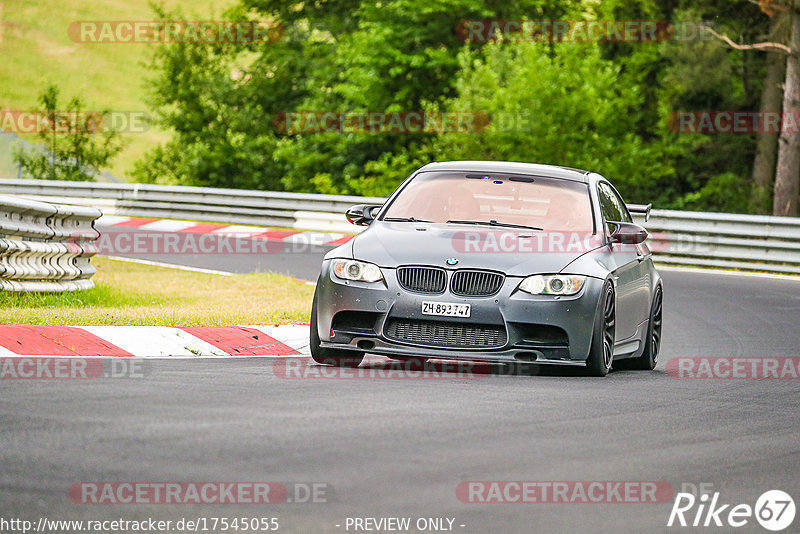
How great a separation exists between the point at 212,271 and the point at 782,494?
1440 centimetres

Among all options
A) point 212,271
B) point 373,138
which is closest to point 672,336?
point 212,271

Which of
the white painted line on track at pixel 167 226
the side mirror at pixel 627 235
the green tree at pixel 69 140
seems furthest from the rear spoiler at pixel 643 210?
the green tree at pixel 69 140

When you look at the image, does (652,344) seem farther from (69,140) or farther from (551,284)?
(69,140)

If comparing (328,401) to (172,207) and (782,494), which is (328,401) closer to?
(782,494)

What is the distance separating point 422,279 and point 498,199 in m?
2.02

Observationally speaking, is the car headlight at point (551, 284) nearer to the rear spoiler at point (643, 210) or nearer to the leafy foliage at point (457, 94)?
the rear spoiler at point (643, 210)

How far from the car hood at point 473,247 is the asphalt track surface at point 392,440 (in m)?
0.82

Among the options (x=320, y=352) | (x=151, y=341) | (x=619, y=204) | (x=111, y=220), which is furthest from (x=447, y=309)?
(x=111, y=220)

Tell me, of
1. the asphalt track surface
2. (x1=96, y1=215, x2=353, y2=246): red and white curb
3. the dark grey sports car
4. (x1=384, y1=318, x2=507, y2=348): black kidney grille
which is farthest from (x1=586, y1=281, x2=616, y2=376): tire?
(x1=96, y1=215, x2=353, y2=246): red and white curb

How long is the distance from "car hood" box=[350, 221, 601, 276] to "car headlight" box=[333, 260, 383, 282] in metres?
0.05

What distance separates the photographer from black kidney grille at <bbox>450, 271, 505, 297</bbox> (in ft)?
31.6

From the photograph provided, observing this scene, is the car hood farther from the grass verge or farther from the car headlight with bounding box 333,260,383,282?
the grass verge

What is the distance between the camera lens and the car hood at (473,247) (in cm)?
971

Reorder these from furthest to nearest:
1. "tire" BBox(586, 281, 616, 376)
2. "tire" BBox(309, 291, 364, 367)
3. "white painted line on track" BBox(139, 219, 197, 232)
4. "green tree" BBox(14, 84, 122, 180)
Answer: "green tree" BBox(14, 84, 122, 180)
"white painted line on track" BBox(139, 219, 197, 232)
"tire" BBox(309, 291, 364, 367)
"tire" BBox(586, 281, 616, 376)
